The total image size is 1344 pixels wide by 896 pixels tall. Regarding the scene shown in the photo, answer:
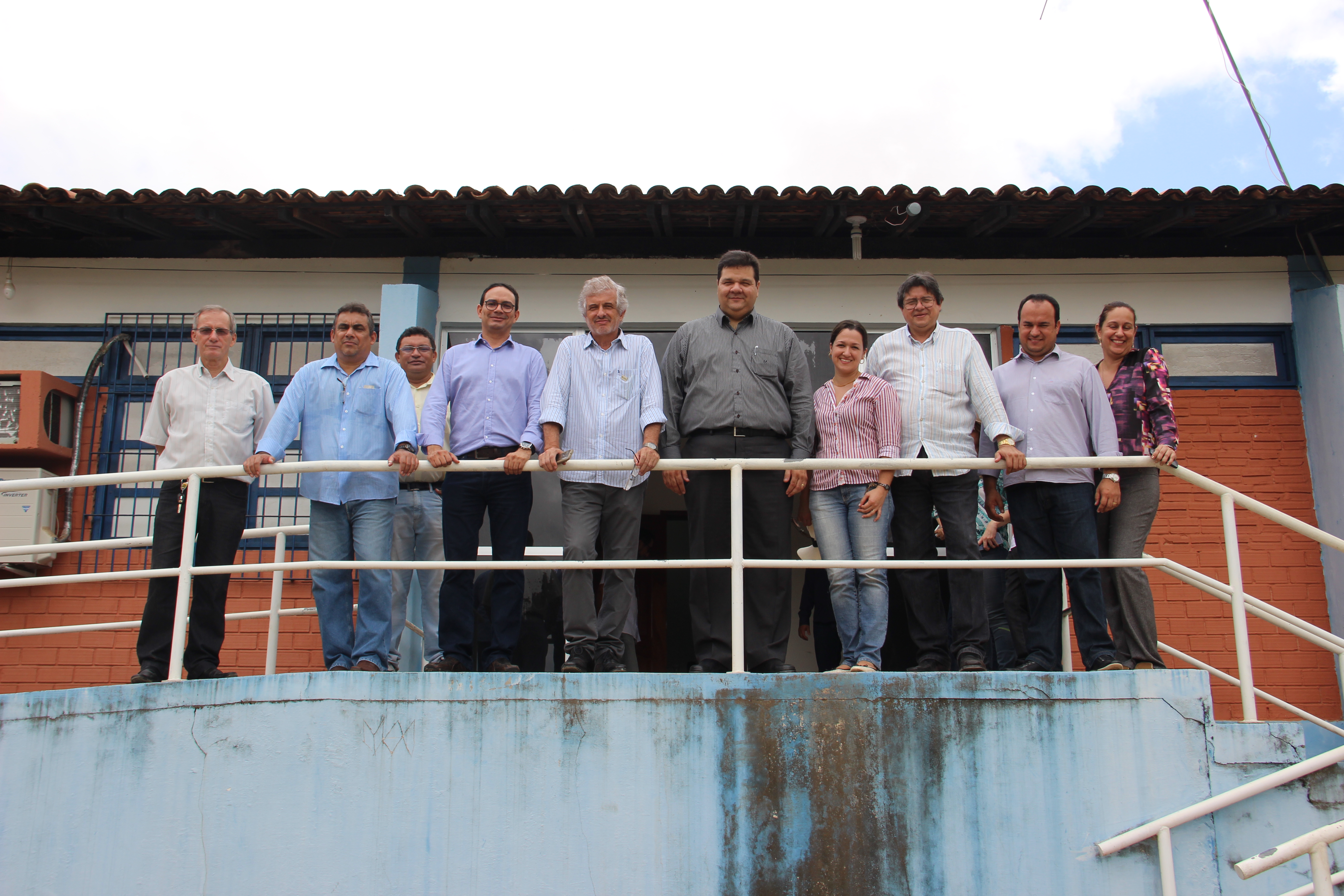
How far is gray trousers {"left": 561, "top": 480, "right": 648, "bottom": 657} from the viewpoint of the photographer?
475 centimetres

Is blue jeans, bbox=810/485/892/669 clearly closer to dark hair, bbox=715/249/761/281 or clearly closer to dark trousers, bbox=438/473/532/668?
dark hair, bbox=715/249/761/281

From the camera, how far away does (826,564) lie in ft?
14.4

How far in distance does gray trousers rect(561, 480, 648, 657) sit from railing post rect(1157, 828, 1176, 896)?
2.42 metres

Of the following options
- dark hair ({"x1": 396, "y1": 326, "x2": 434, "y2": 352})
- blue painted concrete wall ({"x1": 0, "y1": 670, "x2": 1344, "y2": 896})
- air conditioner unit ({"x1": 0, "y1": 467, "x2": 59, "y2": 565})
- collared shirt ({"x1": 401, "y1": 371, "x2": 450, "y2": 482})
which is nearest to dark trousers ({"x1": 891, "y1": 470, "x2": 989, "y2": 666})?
blue painted concrete wall ({"x1": 0, "y1": 670, "x2": 1344, "y2": 896})

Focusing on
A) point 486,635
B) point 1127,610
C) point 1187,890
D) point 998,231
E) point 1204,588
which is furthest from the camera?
point 998,231

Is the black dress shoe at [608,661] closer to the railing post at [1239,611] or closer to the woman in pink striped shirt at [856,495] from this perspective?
the woman in pink striped shirt at [856,495]

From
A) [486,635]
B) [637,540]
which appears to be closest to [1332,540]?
[637,540]

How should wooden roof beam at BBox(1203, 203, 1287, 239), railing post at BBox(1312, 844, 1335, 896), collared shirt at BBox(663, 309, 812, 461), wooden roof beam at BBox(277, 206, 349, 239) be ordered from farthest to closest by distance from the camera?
1. wooden roof beam at BBox(277, 206, 349, 239)
2. wooden roof beam at BBox(1203, 203, 1287, 239)
3. collared shirt at BBox(663, 309, 812, 461)
4. railing post at BBox(1312, 844, 1335, 896)

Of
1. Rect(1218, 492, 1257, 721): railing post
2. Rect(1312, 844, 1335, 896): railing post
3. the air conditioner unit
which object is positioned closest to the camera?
Rect(1312, 844, 1335, 896): railing post

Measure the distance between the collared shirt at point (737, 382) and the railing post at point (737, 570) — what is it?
0.45 m

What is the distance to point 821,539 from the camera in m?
4.94

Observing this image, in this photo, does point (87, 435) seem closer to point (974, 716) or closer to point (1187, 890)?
point (974, 716)

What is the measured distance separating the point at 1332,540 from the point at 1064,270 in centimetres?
349

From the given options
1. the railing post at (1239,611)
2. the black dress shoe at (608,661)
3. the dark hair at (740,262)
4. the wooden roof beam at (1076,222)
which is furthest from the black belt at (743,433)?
the wooden roof beam at (1076,222)
